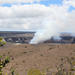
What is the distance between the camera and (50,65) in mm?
48656

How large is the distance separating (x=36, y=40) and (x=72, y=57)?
55207 mm

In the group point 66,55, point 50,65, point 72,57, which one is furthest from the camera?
point 66,55

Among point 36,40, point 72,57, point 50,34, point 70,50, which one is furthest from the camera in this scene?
point 50,34

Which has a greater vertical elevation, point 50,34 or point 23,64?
point 50,34

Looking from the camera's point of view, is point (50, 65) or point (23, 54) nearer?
point (50, 65)

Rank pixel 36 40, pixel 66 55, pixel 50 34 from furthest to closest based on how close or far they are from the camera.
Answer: pixel 50 34, pixel 36 40, pixel 66 55

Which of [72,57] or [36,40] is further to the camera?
[36,40]

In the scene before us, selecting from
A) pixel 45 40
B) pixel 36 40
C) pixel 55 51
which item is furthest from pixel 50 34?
pixel 55 51

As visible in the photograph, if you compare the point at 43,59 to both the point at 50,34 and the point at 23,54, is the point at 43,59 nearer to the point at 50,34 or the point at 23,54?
the point at 23,54

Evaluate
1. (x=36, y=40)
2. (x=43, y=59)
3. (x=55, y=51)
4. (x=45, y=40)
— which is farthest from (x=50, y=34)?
(x=43, y=59)

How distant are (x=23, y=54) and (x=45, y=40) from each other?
50.2 m

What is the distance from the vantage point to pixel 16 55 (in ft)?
207

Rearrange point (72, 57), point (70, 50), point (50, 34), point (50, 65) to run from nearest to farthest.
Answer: point (50, 65)
point (72, 57)
point (70, 50)
point (50, 34)

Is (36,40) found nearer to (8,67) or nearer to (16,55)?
(16,55)
